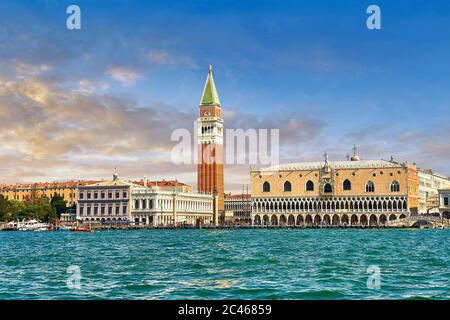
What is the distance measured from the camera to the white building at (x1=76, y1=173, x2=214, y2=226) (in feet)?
326

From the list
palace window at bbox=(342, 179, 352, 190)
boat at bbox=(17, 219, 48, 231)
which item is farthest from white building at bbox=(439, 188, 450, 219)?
boat at bbox=(17, 219, 48, 231)

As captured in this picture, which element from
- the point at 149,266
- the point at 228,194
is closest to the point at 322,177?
the point at 228,194

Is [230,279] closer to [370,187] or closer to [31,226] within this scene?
[370,187]

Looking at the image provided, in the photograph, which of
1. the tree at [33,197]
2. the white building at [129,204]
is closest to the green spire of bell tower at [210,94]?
the white building at [129,204]

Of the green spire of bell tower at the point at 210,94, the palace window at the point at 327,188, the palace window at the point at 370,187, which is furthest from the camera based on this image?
the green spire of bell tower at the point at 210,94

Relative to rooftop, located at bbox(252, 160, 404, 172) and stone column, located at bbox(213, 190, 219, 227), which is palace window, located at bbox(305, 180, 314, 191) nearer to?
rooftop, located at bbox(252, 160, 404, 172)

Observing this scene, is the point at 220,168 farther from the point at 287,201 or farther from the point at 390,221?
the point at 390,221

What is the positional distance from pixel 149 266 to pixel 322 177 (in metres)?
Answer: 75.1

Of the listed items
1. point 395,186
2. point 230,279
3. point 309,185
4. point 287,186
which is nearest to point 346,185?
point 309,185

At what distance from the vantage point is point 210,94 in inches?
4596

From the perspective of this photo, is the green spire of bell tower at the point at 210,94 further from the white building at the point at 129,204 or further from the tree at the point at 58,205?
the tree at the point at 58,205

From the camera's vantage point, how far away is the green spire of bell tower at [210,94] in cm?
11609

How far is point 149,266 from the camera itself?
22.4 m

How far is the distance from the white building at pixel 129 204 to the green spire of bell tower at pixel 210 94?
780 inches
